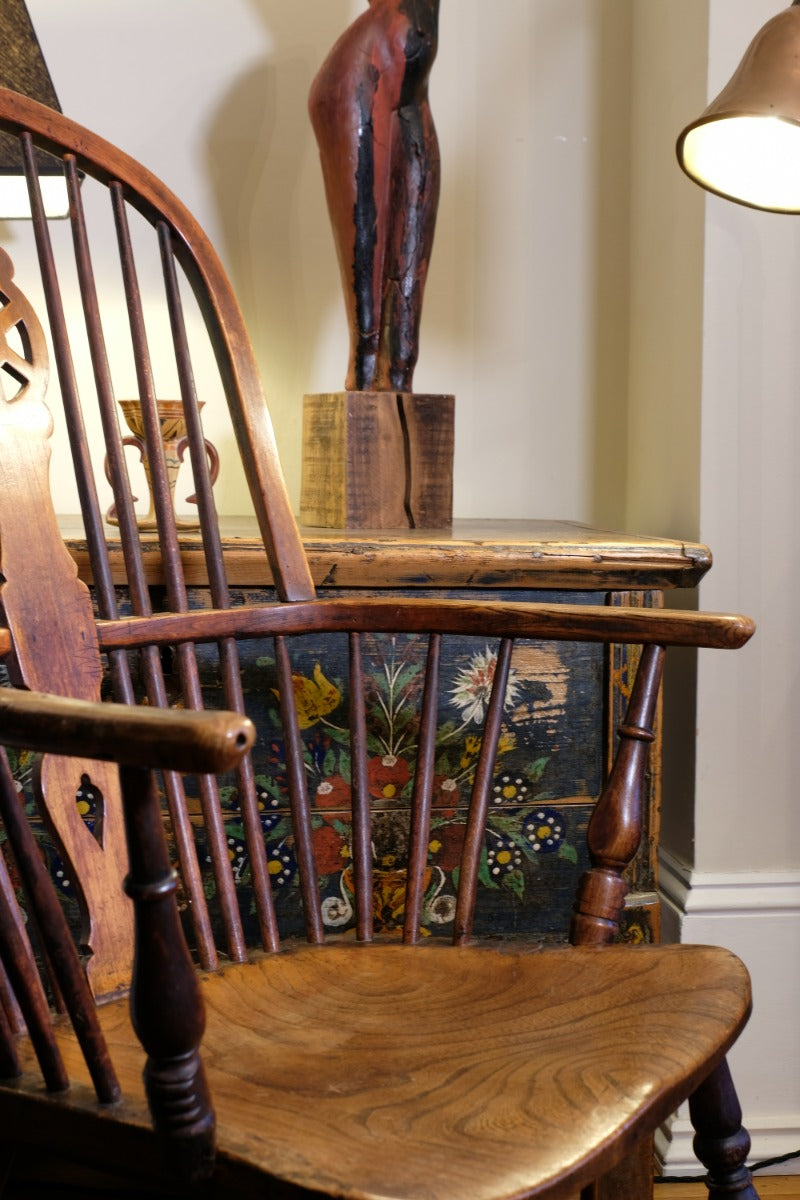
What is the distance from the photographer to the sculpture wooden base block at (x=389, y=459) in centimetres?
143

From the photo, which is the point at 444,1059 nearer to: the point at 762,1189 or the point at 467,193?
the point at 762,1189

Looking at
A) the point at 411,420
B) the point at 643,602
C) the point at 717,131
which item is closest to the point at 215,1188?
the point at 643,602

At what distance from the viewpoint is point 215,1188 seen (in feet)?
2.08

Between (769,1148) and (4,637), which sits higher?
(4,637)

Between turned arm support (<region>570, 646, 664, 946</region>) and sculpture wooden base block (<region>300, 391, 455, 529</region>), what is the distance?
1.87 ft

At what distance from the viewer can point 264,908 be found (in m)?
1.00

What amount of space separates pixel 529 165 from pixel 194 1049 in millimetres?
1467

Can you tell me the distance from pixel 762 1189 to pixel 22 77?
65.8 inches

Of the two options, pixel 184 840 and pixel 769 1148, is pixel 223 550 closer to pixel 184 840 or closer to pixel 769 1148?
pixel 184 840

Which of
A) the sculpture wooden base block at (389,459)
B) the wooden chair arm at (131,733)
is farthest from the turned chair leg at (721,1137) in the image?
the sculpture wooden base block at (389,459)

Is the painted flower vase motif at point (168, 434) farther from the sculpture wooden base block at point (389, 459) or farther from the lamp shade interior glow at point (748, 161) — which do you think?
the lamp shade interior glow at point (748, 161)

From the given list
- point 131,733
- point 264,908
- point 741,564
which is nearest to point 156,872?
point 131,733

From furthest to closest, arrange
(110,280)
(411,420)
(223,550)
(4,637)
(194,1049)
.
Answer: (110,280) → (411,420) → (223,550) → (4,637) → (194,1049)

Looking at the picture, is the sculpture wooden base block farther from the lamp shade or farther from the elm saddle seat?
the lamp shade
